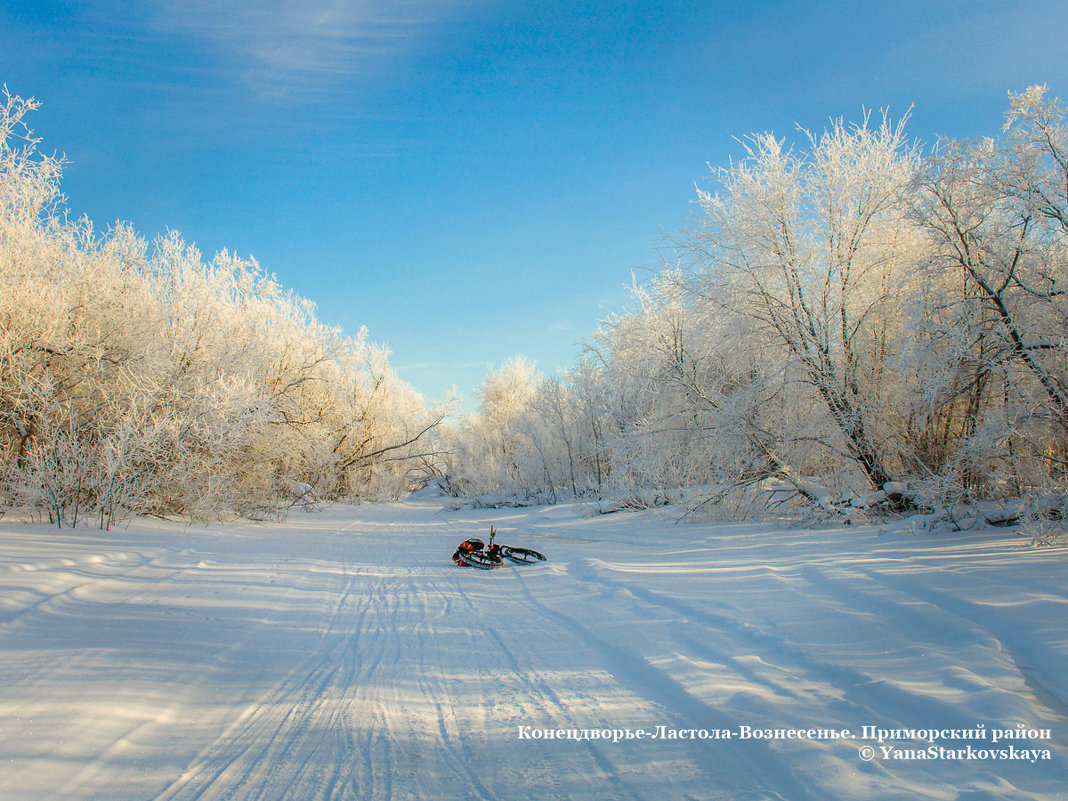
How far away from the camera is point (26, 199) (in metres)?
11.7

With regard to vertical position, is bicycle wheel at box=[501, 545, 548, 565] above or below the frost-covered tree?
below

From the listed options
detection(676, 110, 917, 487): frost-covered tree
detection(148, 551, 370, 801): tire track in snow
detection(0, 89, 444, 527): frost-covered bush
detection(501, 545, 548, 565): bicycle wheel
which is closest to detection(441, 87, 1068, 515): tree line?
detection(676, 110, 917, 487): frost-covered tree

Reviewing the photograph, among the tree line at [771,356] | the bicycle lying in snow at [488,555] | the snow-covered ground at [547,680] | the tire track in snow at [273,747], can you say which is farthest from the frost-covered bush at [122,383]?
the tire track in snow at [273,747]

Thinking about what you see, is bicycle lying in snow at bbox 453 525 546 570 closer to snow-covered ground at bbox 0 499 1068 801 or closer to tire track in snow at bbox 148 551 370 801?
snow-covered ground at bbox 0 499 1068 801

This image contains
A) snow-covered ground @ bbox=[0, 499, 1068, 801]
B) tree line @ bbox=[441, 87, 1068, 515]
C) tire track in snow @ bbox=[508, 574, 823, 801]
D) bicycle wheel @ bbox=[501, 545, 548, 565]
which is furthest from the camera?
bicycle wheel @ bbox=[501, 545, 548, 565]

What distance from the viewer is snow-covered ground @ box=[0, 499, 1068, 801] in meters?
2.71

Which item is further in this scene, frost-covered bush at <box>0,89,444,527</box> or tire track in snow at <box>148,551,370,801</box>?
frost-covered bush at <box>0,89,444,527</box>

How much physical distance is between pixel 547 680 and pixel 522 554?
5.73 meters

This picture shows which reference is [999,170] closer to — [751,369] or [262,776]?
[751,369]

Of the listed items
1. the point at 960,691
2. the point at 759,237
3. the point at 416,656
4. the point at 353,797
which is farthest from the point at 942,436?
the point at 353,797

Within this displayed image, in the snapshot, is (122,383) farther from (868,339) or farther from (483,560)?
(868,339)

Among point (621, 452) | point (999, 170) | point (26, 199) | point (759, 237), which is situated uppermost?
point (26, 199)

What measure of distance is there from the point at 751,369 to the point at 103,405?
1380 cm

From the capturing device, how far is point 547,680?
4008 mm
